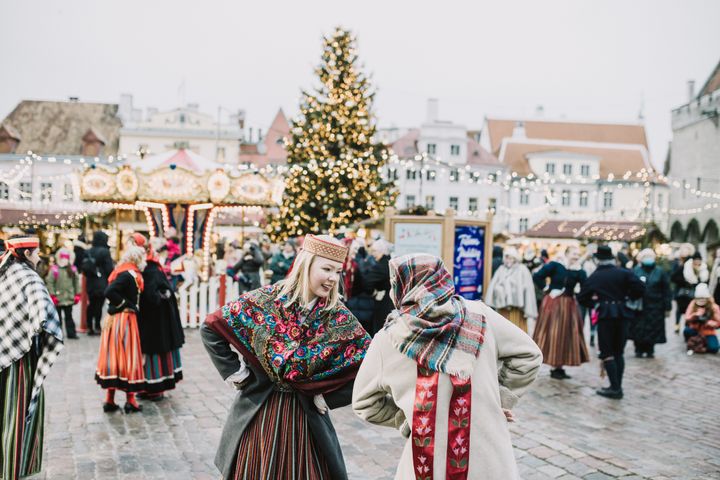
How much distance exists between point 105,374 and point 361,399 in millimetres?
4777

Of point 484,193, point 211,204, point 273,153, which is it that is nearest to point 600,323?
point 211,204

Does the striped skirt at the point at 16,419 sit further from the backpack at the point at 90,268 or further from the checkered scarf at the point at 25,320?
the backpack at the point at 90,268

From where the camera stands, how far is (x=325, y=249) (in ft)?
10.8

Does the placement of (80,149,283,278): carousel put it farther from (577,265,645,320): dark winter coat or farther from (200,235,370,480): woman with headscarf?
(200,235,370,480): woman with headscarf

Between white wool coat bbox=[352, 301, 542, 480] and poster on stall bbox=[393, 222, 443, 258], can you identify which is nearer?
white wool coat bbox=[352, 301, 542, 480]

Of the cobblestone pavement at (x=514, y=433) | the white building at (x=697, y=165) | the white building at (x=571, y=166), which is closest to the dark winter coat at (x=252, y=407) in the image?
the cobblestone pavement at (x=514, y=433)

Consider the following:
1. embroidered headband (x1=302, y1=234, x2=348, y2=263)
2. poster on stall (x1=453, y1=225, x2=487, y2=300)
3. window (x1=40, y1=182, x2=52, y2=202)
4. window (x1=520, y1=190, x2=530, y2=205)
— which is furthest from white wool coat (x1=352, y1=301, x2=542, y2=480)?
window (x1=520, y1=190, x2=530, y2=205)

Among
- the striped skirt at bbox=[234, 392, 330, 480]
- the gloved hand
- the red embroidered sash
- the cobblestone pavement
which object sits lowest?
the cobblestone pavement

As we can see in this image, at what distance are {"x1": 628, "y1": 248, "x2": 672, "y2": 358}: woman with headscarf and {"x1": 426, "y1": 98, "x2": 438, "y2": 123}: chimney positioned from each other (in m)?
40.2

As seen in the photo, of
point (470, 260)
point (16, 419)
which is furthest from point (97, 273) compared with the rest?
point (16, 419)

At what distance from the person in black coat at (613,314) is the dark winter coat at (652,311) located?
3193mm

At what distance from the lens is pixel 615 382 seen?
777cm

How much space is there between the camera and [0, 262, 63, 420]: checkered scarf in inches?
169

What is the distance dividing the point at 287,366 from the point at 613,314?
564 cm
